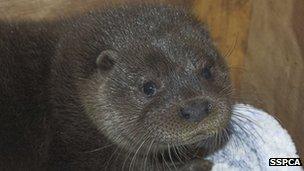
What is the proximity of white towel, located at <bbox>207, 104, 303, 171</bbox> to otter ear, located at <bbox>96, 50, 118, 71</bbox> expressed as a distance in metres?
0.68

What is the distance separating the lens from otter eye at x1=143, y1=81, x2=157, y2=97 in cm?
307

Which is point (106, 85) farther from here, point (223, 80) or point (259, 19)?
point (259, 19)

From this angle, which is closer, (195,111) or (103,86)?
(195,111)

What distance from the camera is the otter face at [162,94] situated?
2.99 metres

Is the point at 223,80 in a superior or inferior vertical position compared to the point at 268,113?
superior

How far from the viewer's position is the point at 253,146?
3.71 metres

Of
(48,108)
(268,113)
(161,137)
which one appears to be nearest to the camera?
(161,137)

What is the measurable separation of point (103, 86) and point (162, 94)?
248mm

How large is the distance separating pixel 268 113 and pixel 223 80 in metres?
0.67

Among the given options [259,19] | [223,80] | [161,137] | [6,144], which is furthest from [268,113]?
[6,144]

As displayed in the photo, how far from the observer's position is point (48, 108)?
3.25 m

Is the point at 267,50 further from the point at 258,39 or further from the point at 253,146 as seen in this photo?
the point at 253,146

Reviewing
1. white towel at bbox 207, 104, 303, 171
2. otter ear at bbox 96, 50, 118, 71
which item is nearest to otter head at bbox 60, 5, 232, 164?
otter ear at bbox 96, 50, 118, 71

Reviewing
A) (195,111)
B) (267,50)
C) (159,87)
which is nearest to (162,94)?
(159,87)
